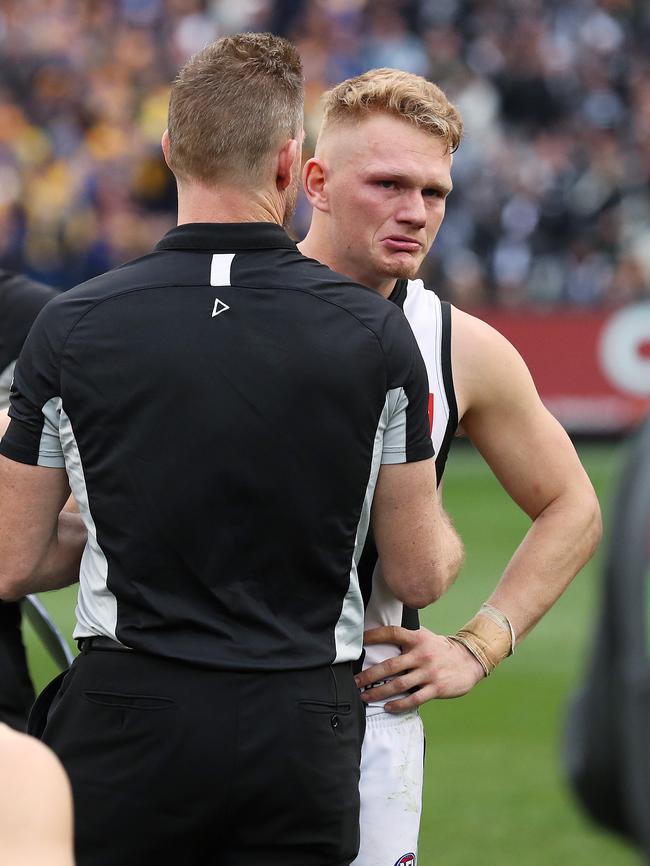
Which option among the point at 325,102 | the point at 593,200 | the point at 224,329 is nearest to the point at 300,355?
the point at 224,329

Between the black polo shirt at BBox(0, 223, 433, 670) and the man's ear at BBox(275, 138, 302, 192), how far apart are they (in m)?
0.17

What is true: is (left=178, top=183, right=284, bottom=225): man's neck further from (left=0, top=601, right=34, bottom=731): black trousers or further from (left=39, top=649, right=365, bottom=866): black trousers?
(left=0, top=601, right=34, bottom=731): black trousers


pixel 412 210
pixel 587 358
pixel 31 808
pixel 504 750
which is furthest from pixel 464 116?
pixel 31 808

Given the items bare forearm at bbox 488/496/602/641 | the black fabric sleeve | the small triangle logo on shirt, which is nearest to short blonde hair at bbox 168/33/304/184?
the small triangle logo on shirt

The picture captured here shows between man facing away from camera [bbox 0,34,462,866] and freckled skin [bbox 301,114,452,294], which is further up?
freckled skin [bbox 301,114,452,294]

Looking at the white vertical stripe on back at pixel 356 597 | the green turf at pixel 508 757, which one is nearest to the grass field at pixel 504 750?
the green turf at pixel 508 757

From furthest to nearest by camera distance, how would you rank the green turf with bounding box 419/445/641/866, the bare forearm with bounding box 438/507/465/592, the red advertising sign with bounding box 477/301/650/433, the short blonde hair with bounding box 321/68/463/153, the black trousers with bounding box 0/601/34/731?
1. the red advertising sign with bounding box 477/301/650/433
2. the green turf with bounding box 419/445/641/866
3. the black trousers with bounding box 0/601/34/731
4. the short blonde hair with bounding box 321/68/463/153
5. the bare forearm with bounding box 438/507/465/592

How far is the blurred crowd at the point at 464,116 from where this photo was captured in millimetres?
14844

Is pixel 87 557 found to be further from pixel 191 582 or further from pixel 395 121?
pixel 395 121

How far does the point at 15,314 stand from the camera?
3.54m

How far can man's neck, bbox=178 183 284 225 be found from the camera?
2.65m

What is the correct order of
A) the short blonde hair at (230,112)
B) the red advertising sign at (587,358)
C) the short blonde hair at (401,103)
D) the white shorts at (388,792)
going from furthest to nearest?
the red advertising sign at (587,358), the short blonde hair at (401,103), the white shorts at (388,792), the short blonde hair at (230,112)

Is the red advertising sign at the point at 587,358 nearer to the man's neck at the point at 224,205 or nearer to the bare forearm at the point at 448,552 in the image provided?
the bare forearm at the point at 448,552

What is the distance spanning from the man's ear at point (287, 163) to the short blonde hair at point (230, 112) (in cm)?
2
